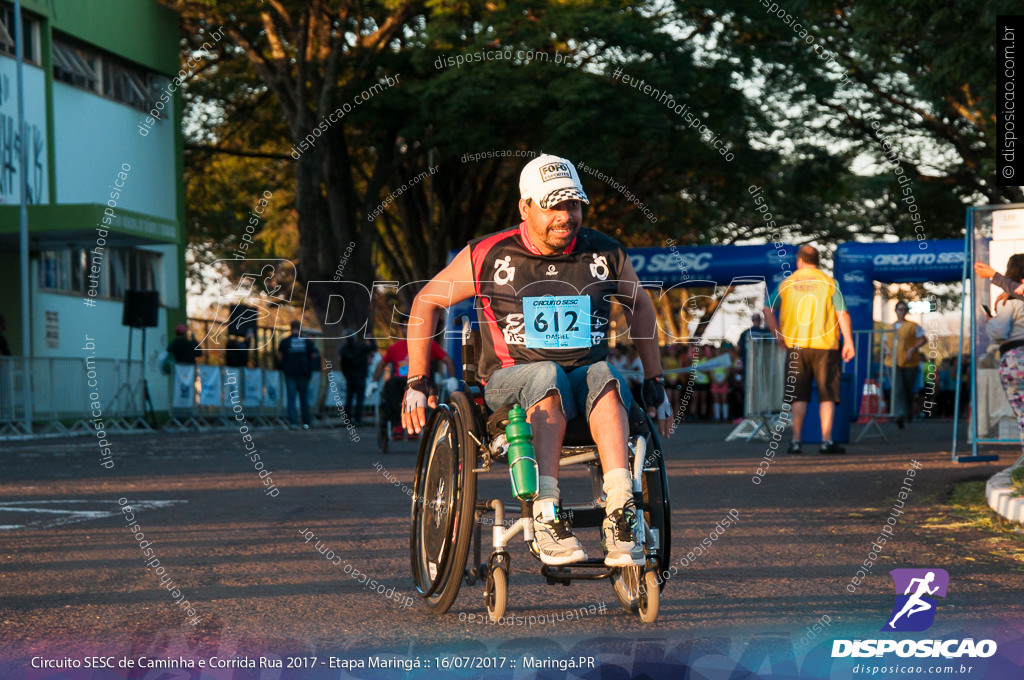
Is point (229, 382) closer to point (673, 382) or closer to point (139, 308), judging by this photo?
point (139, 308)

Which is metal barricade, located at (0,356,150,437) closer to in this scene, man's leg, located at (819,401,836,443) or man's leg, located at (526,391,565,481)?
man's leg, located at (819,401,836,443)

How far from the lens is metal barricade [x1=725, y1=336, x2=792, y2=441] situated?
16.5 m

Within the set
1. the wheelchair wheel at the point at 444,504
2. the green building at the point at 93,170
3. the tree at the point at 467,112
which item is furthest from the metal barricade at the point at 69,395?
the wheelchair wheel at the point at 444,504

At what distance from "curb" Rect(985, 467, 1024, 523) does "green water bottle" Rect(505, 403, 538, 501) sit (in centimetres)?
418

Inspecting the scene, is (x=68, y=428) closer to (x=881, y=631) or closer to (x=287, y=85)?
(x=287, y=85)

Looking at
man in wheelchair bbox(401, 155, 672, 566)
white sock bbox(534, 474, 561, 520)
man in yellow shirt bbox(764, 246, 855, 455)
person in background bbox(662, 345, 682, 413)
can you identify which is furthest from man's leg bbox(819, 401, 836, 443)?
person in background bbox(662, 345, 682, 413)

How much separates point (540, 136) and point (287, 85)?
524 cm

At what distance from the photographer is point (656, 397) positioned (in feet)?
17.0

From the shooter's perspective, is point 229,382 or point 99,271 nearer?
point 229,382

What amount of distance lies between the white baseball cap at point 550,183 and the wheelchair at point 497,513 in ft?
2.56

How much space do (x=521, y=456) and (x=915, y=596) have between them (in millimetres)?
1889

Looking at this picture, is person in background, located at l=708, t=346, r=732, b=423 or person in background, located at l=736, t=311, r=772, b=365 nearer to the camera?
person in background, located at l=736, t=311, r=772, b=365

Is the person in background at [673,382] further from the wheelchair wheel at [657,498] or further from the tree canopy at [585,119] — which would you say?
the wheelchair wheel at [657,498]

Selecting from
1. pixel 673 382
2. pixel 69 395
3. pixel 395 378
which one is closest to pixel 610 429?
pixel 395 378
